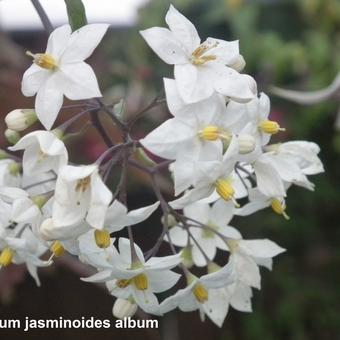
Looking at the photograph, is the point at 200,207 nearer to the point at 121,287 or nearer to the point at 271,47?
the point at 121,287

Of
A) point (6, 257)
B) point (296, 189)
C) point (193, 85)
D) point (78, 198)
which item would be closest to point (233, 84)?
point (193, 85)

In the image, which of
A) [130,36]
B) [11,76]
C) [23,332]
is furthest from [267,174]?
[130,36]

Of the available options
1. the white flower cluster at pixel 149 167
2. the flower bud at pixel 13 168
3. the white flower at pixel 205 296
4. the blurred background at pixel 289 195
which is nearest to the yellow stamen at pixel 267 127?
the white flower cluster at pixel 149 167

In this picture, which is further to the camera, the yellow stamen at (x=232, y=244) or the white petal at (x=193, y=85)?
the yellow stamen at (x=232, y=244)

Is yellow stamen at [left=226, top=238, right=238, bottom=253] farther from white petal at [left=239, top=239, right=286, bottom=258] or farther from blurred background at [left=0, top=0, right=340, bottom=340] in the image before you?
blurred background at [left=0, top=0, right=340, bottom=340]

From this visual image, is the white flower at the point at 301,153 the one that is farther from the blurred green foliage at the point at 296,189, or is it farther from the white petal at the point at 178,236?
the blurred green foliage at the point at 296,189

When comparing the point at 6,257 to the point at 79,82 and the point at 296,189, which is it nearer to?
the point at 79,82

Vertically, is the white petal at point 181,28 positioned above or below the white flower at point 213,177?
above

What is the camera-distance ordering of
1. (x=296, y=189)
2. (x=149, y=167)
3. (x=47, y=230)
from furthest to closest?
(x=296, y=189)
(x=149, y=167)
(x=47, y=230)
